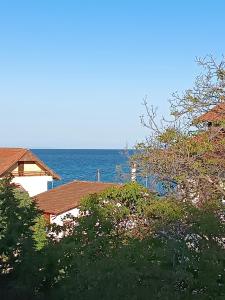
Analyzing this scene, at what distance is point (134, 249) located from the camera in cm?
869

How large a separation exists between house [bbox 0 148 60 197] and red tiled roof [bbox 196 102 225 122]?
28525 mm

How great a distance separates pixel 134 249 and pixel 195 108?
570cm

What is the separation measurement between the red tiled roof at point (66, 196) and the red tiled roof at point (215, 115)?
45.4 ft

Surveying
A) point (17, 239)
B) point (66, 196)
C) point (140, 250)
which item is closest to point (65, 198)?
point (66, 196)

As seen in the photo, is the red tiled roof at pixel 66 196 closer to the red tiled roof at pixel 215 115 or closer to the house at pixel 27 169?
the house at pixel 27 169

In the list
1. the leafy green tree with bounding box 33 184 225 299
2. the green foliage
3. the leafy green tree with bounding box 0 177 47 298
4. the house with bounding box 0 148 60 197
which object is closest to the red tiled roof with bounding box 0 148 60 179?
the house with bounding box 0 148 60 197

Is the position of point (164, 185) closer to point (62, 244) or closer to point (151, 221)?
point (151, 221)

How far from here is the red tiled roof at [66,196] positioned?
28.0m

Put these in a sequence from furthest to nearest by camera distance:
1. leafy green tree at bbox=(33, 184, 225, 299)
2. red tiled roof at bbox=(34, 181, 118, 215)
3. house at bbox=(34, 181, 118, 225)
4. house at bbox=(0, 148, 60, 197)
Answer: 1. house at bbox=(0, 148, 60, 197)
2. red tiled roof at bbox=(34, 181, 118, 215)
3. house at bbox=(34, 181, 118, 225)
4. leafy green tree at bbox=(33, 184, 225, 299)

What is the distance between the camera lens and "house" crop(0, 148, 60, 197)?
41.1 m

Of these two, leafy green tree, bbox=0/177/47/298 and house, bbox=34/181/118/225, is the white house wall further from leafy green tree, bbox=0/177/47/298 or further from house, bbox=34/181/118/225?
leafy green tree, bbox=0/177/47/298

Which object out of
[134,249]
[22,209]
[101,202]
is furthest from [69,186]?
[134,249]

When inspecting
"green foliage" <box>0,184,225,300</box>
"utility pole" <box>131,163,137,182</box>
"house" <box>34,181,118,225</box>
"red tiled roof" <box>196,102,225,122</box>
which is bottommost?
"house" <box>34,181,118,225</box>

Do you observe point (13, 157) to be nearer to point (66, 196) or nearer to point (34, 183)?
point (34, 183)
